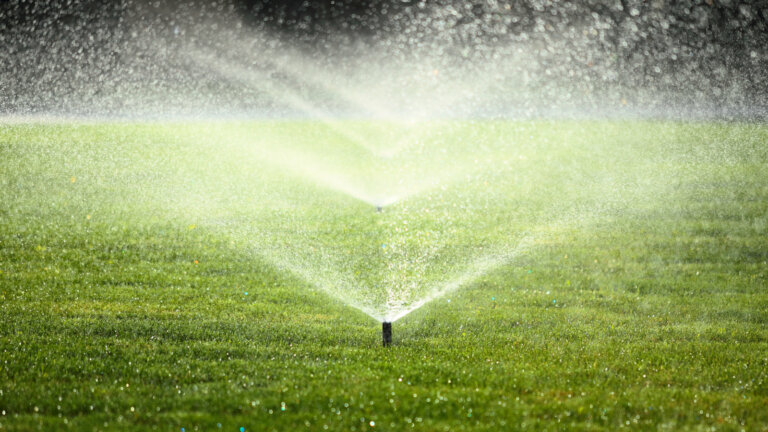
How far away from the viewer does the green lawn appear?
387 cm

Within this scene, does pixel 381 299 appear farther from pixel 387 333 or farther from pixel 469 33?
pixel 469 33

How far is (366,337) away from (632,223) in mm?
5904

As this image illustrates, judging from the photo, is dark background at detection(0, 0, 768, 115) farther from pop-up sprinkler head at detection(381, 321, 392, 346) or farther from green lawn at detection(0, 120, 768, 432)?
pop-up sprinkler head at detection(381, 321, 392, 346)

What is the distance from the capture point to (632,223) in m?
9.82

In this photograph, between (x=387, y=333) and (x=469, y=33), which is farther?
(x=469, y=33)

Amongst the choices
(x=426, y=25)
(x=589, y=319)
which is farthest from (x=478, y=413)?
(x=426, y=25)

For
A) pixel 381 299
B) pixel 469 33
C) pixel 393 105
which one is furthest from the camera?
pixel 469 33

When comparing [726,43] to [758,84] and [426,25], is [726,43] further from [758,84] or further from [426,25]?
[426,25]

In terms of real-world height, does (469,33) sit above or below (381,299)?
above

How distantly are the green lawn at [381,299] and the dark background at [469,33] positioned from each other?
5.48 metres

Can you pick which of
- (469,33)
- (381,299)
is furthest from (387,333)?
(469,33)

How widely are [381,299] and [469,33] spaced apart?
77.6 ft

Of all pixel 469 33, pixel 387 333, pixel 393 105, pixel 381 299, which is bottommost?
pixel 387 333

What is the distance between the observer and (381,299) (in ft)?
20.2
